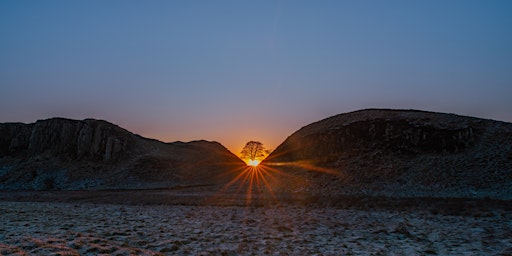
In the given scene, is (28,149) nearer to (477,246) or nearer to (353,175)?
(353,175)

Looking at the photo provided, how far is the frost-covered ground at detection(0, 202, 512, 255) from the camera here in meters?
10.4

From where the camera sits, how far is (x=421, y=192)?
101 ft

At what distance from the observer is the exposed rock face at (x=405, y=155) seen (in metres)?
32.4

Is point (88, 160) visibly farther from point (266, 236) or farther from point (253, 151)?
point (266, 236)

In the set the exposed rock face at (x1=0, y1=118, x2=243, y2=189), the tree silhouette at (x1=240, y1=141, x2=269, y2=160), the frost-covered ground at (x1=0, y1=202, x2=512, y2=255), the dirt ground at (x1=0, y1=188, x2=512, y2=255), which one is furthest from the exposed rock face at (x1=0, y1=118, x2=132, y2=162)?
the frost-covered ground at (x1=0, y1=202, x2=512, y2=255)

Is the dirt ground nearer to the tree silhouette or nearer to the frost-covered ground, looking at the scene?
the frost-covered ground

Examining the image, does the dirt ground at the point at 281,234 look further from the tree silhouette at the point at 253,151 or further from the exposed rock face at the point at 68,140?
the tree silhouette at the point at 253,151

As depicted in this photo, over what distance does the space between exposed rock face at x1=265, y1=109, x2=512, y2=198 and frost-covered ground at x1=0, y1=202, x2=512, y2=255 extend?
14.7m

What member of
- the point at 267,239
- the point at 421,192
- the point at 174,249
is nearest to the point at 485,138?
the point at 421,192

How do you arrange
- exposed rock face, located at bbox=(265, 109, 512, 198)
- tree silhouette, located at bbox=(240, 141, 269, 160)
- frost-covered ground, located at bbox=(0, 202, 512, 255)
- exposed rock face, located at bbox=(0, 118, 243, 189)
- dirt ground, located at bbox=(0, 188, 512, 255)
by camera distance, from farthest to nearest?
tree silhouette, located at bbox=(240, 141, 269, 160) → exposed rock face, located at bbox=(0, 118, 243, 189) → exposed rock face, located at bbox=(265, 109, 512, 198) → dirt ground, located at bbox=(0, 188, 512, 255) → frost-covered ground, located at bbox=(0, 202, 512, 255)

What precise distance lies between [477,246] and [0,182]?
67.3m

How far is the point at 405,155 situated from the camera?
4272cm

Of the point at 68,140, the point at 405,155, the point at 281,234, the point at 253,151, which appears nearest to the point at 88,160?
the point at 68,140

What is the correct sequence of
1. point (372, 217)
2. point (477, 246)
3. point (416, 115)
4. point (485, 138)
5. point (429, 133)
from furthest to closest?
1. point (416, 115)
2. point (429, 133)
3. point (485, 138)
4. point (372, 217)
5. point (477, 246)
